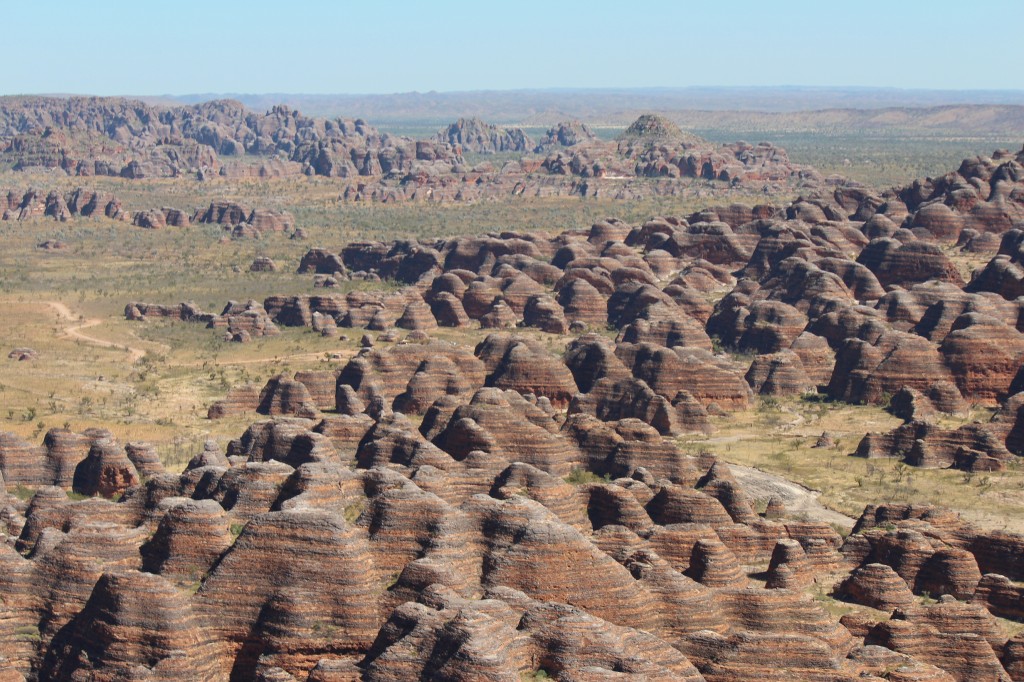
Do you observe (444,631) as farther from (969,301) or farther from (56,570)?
(969,301)

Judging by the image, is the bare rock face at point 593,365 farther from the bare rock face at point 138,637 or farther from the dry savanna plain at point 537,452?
the bare rock face at point 138,637

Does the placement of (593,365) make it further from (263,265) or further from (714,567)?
(263,265)

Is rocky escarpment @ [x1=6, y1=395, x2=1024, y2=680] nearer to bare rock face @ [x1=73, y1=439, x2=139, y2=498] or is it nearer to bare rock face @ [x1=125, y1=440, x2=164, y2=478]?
bare rock face @ [x1=73, y1=439, x2=139, y2=498]

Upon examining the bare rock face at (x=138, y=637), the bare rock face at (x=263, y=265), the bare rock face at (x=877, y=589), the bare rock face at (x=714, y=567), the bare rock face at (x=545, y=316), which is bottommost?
the bare rock face at (x=263, y=265)

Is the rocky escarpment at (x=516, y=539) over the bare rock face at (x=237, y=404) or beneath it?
over

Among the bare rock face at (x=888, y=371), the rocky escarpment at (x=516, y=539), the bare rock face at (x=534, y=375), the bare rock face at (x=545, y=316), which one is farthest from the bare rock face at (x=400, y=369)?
the bare rock face at (x=545, y=316)

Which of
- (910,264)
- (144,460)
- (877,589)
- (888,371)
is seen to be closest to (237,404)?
(144,460)

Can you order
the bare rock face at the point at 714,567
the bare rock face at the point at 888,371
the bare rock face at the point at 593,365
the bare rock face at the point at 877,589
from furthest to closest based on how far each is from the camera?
the bare rock face at the point at 888,371, the bare rock face at the point at 593,365, the bare rock face at the point at 877,589, the bare rock face at the point at 714,567

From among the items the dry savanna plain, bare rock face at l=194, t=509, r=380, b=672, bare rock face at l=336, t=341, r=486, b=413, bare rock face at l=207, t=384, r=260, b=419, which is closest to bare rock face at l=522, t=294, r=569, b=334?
the dry savanna plain

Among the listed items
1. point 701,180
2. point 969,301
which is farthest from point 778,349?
point 701,180
